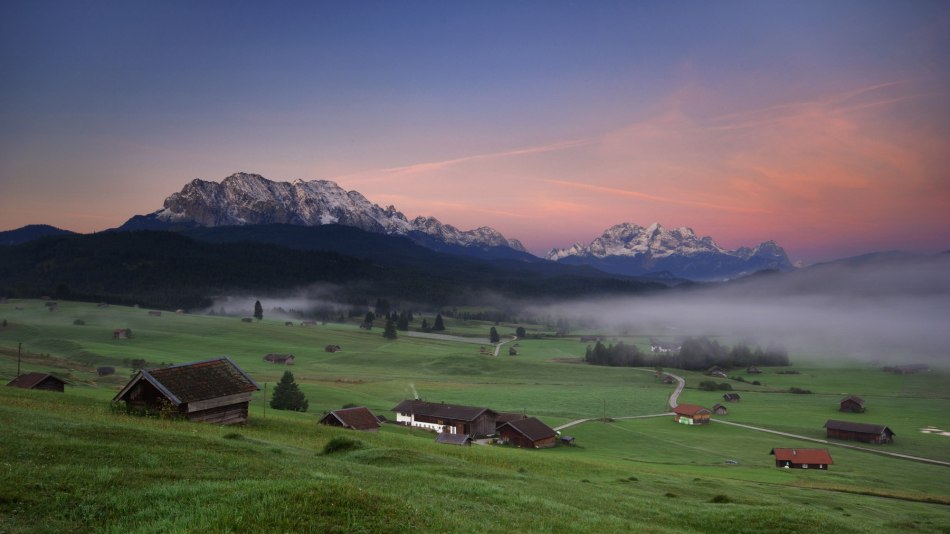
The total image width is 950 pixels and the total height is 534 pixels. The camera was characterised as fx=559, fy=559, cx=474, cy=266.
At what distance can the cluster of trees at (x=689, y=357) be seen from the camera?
185 meters

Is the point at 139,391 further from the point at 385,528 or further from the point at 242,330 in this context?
the point at 242,330

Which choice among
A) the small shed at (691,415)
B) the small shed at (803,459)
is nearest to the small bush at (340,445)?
the small shed at (803,459)

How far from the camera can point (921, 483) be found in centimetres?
6212

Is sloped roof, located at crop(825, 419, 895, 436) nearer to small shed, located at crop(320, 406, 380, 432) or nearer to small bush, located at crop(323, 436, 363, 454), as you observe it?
small shed, located at crop(320, 406, 380, 432)

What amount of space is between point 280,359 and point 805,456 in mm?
116657

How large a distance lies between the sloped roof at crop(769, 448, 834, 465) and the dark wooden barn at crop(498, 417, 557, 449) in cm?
2953


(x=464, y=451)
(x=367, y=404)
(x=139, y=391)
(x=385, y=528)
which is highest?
(x=385, y=528)

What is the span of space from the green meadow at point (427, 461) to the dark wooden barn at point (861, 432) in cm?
410

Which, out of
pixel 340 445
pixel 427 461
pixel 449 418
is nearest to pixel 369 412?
pixel 449 418

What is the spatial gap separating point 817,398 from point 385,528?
14904 cm


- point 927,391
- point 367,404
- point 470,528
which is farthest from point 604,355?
point 470,528

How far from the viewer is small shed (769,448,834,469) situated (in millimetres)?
69312

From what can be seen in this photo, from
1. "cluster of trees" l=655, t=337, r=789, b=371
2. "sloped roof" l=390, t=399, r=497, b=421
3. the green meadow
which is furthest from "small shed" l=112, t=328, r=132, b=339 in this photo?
"cluster of trees" l=655, t=337, r=789, b=371

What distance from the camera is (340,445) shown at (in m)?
30.6
